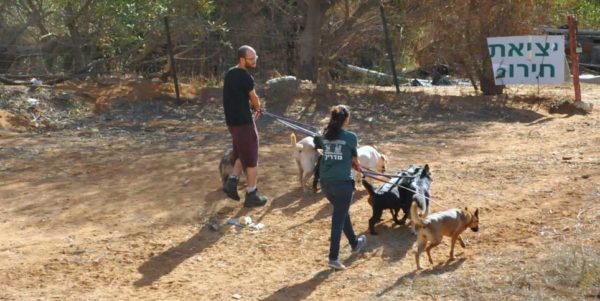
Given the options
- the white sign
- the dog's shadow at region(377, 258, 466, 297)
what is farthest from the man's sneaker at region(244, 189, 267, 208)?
the white sign

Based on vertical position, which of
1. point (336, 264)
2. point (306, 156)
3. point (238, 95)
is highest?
point (238, 95)

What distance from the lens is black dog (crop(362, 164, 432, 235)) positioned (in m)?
6.89

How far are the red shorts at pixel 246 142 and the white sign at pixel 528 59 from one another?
8.37m

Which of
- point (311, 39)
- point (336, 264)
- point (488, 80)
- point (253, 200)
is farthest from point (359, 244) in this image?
point (311, 39)

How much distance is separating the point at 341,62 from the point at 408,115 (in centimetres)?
485

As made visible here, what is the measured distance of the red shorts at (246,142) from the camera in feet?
24.3

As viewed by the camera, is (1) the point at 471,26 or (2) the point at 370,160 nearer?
(2) the point at 370,160

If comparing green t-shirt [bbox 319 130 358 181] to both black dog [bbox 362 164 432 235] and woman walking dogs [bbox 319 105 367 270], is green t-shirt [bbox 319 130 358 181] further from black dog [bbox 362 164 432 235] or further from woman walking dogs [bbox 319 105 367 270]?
black dog [bbox 362 164 432 235]

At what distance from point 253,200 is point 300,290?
1980 mm

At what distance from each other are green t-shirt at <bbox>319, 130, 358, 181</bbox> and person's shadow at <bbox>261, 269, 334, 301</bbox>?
81 cm

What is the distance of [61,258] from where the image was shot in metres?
6.65

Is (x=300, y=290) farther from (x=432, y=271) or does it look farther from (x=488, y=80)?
(x=488, y=80)

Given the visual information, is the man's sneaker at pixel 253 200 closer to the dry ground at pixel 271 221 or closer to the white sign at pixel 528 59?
the dry ground at pixel 271 221

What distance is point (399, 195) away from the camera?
22.9 feet
